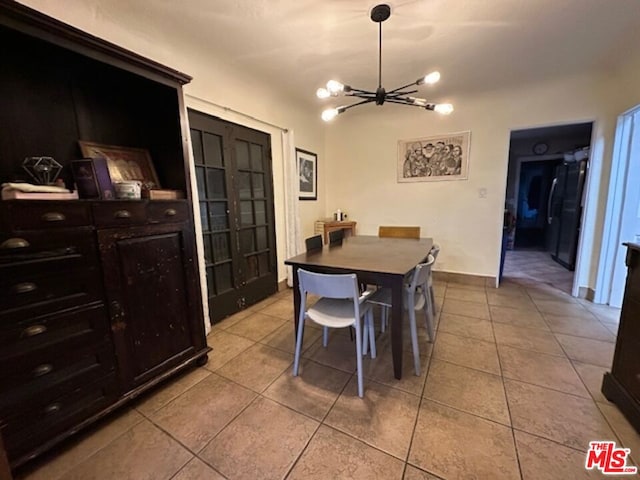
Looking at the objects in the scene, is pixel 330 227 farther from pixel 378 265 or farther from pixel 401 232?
pixel 378 265

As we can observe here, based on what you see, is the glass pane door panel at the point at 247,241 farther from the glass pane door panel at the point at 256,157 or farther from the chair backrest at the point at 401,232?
the chair backrest at the point at 401,232

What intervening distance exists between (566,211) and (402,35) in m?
4.83

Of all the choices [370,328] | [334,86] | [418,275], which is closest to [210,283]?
[370,328]

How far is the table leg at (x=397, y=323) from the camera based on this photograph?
63.4 inches

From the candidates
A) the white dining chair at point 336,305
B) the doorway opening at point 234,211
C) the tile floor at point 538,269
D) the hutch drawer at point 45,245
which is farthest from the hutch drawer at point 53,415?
the tile floor at point 538,269

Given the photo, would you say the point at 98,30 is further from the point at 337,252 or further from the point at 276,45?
the point at 337,252

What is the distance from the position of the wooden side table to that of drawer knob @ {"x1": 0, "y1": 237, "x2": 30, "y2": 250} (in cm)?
313

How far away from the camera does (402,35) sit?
81.4 inches

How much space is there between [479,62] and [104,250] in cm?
335

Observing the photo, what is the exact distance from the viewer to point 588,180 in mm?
2961

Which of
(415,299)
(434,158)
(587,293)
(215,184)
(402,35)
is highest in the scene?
(402,35)

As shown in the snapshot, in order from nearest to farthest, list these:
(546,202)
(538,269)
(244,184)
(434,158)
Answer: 1. (244,184)
2. (434,158)
3. (538,269)
4. (546,202)

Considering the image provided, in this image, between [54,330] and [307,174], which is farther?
[307,174]

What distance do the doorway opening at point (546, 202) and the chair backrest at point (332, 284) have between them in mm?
3288
